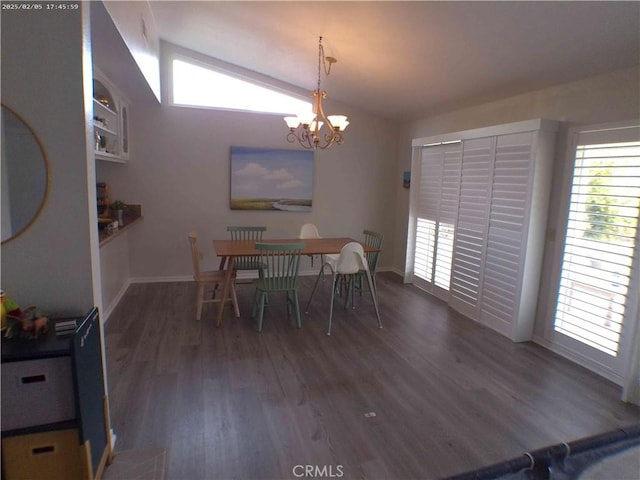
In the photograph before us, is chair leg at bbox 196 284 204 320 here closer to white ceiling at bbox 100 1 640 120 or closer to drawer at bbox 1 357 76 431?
drawer at bbox 1 357 76 431

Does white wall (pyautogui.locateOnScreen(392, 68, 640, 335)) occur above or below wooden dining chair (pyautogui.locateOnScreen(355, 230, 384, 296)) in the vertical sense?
above

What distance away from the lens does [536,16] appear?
2.34 meters

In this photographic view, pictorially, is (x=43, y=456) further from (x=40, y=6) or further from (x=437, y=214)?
(x=437, y=214)

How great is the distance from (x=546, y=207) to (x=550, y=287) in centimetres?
72

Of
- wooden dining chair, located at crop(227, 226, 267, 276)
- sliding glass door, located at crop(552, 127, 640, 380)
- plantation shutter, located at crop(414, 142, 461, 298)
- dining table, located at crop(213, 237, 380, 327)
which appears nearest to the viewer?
sliding glass door, located at crop(552, 127, 640, 380)

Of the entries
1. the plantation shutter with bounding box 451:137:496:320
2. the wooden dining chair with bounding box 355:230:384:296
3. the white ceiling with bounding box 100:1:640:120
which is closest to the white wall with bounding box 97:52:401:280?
the white ceiling with bounding box 100:1:640:120

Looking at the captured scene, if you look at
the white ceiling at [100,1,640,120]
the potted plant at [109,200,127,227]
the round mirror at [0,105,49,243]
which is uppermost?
the white ceiling at [100,1,640,120]

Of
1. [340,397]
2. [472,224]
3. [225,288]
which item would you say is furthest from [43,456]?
[472,224]

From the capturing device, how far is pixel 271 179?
5191 millimetres

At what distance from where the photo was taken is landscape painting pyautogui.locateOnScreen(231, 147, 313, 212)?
5062mm

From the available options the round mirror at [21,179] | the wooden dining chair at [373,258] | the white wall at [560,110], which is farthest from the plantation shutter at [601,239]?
the round mirror at [21,179]

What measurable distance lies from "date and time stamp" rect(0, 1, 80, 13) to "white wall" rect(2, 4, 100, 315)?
1cm

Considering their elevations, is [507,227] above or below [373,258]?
above

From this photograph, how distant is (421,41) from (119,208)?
3.82 metres
